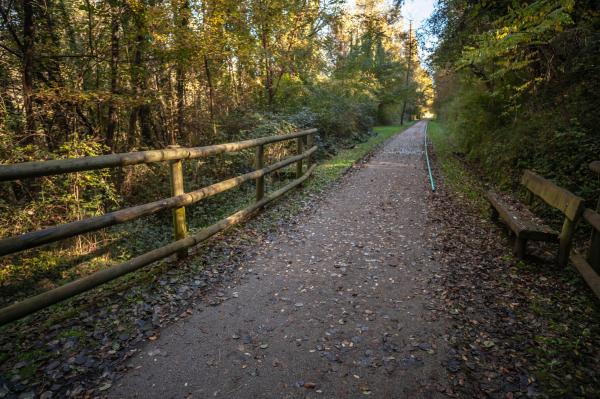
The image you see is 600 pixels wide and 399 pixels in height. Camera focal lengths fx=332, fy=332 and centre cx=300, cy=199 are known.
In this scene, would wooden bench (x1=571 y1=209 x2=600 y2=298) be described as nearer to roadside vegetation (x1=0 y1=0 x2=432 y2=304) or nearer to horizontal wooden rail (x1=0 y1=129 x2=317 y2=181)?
horizontal wooden rail (x1=0 y1=129 x2=317 y2=181)

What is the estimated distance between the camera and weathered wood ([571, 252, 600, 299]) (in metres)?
3.37

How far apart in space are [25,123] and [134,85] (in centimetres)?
325

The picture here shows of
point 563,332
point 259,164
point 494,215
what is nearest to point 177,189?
point 259,164

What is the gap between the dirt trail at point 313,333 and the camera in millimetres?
2447

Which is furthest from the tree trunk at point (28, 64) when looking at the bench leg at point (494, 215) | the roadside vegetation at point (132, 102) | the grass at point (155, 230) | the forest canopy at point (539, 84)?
the bench leg at point (494, 215)

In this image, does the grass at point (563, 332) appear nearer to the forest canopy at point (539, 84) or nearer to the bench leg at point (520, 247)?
the bench leg at point (520, 247)

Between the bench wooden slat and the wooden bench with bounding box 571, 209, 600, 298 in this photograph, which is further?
the bench wooden slat

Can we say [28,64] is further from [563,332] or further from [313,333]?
[563,332]

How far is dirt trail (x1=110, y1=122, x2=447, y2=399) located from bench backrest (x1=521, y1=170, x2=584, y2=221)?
1.69 meters

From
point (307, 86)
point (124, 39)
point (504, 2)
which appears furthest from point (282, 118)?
point (504, 2)

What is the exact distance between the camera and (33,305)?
2.66m

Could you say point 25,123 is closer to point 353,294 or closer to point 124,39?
point 124,39

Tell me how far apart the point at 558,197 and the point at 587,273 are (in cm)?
118

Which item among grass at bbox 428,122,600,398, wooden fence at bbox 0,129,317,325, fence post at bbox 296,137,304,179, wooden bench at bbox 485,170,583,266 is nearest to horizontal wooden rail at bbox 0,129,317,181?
wooden fence at bbox 0,129,317,325
